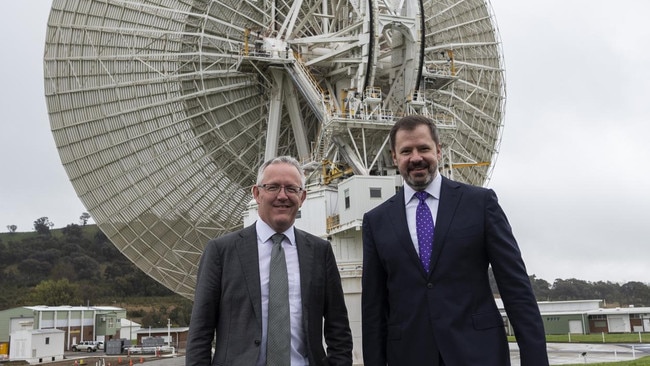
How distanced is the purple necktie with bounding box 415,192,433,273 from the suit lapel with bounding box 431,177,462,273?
6cm

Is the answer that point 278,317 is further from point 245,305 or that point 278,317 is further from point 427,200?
point 427,200

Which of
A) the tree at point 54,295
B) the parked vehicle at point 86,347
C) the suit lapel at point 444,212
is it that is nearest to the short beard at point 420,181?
the suit lapel at point 444,212

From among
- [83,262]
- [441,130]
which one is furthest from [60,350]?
[83,262]

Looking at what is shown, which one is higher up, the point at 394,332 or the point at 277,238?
the point at 277,238

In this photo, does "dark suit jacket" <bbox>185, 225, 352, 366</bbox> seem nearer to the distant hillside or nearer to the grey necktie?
the grey necktie

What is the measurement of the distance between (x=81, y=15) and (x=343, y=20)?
11.2 m

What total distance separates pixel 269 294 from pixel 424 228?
132cm

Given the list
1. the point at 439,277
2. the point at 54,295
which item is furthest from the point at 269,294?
the point at 54,295

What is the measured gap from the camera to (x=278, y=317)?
4734mm

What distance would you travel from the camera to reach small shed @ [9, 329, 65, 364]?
1578 inches

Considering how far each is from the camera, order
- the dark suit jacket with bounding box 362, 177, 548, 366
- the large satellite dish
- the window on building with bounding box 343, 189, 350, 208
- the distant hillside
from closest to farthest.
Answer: the dark suit jacket with bounding box 362, 177, 548, 366, the window on building with bounding box 343, 189, 350, 208, the large satellite dish, the distant hillside

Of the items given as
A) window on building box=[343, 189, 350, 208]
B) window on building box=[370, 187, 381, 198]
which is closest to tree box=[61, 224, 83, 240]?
window on building box=[343, 189, 350, 208]

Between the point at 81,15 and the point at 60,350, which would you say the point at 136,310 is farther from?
the point at 81,15

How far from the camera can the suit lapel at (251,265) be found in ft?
15.7
